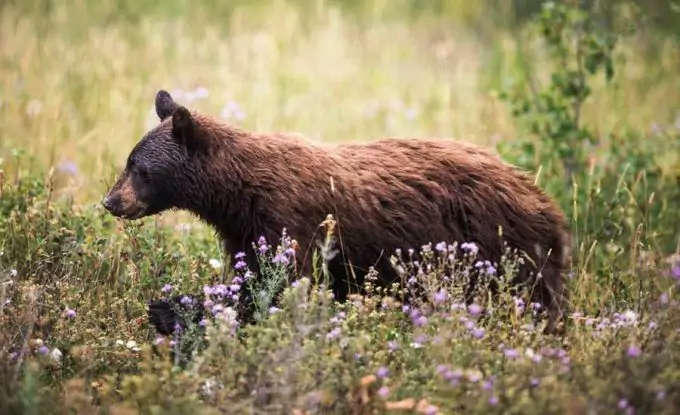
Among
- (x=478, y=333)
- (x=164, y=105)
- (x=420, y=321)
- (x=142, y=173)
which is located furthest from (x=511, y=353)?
(x=164, y=105)

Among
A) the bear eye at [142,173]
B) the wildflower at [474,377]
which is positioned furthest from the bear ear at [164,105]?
the wildflower at [474,377]

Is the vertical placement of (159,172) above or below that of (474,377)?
above

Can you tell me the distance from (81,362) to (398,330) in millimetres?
1472

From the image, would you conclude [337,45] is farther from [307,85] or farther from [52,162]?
[52,162]

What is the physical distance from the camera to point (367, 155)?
577 cm

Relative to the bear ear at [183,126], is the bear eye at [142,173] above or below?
below

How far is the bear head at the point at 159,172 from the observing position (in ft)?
17.7

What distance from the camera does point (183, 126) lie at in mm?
5348

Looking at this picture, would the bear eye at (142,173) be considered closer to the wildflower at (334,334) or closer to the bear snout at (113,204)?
the bear snout at (113,204)

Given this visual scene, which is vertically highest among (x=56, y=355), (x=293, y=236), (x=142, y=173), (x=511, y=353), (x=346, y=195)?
(x=142, y=173)

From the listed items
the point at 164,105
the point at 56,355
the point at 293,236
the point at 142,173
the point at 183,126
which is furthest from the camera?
the point at 164,105

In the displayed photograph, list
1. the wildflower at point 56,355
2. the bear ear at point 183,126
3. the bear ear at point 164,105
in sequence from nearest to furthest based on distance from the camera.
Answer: the wildflower at point 56,355
the bear ear at point 183,126
the bear ear at point 164,105

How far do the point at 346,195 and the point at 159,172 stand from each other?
99 centimetres

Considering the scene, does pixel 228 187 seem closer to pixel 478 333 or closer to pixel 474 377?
pixel 478 333
